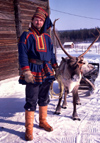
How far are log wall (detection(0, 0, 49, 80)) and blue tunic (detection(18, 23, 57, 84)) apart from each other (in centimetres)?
479

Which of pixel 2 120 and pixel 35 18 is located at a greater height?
pixel 35 18

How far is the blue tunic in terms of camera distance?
2.33 metres

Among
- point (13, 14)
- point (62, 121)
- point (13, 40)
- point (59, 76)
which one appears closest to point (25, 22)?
point (13, 14)

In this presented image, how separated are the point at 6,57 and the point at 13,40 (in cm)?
102

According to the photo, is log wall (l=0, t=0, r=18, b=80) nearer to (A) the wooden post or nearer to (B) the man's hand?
(A) the wooden post

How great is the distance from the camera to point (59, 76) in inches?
129

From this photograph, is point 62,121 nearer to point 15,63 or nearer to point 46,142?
point 46,142

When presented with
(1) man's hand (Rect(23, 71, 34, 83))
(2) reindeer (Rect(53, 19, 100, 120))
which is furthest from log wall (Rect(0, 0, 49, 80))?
(1) man's hand (Rect(23, 71, 34, 83))

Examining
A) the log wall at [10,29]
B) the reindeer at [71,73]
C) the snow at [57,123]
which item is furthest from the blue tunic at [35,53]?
the log wall at [10,29]

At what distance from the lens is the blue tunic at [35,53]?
2.33 meters

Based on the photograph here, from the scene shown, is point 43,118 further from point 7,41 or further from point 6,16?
point 6,16

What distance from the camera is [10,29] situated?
23.4ft

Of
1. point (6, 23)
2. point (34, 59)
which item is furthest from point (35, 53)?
point (6, 23)

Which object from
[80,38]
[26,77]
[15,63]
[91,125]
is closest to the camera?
[26,77]
